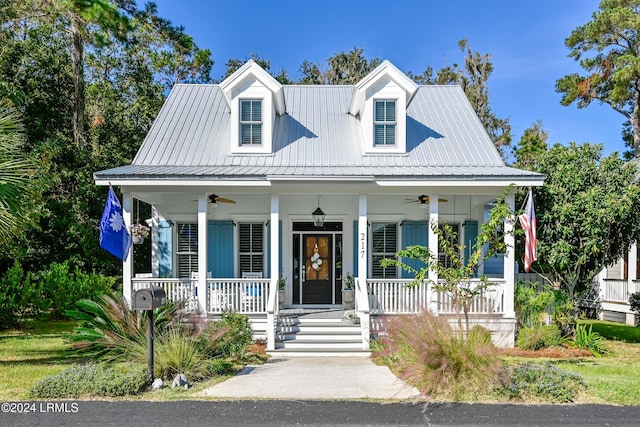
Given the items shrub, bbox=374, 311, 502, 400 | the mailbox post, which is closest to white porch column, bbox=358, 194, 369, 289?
shrub, bbox=374, 311, 502, 400

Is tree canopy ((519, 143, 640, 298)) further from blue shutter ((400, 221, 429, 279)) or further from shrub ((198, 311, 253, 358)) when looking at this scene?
shrub ((198, 311, 253, 358))

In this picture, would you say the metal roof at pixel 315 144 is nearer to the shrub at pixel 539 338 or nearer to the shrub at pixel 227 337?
the shrub at pixel 227 337

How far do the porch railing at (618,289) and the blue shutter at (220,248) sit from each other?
1285 cm

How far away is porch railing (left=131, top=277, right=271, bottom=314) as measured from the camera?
37.0 ft

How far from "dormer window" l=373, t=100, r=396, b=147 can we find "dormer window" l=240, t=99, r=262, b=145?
124 inches

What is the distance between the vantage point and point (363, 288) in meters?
11.0

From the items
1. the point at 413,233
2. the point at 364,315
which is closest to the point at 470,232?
the point at 413,233

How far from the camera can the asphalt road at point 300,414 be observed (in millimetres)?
5848

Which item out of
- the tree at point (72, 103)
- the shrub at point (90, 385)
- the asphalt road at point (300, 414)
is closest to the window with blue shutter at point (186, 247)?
the tree at point (72, 103)

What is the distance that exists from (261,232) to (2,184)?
6880 millimetres

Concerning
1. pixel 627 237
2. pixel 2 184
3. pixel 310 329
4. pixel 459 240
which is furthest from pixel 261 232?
pixel 627 237

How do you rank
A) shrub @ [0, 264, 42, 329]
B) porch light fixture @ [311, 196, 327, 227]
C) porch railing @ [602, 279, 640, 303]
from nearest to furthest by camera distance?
shrub @ [0, 264, 42, 329], porch light fixture @ [311, 196, 327, 227], porch railing @ [602, 279, 640, 303]

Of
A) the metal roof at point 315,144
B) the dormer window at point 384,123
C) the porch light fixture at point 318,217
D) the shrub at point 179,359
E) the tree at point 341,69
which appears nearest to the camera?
the shrub at point 179,359

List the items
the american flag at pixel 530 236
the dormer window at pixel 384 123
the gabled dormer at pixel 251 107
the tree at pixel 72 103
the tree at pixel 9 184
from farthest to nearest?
1. the tree at pixel 72 103
2. the dormer window at pixel 384 123
3. the gabled dormer at pixel 251 107
4. the american flag at pixel 530 236
5. the tree at pixel 9 184
